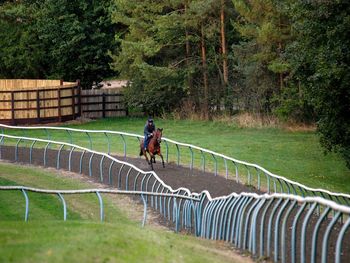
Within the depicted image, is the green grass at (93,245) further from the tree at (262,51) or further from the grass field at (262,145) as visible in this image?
the tree at (262,51)

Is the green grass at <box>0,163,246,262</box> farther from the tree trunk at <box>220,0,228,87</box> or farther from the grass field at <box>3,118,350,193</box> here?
the tree trunk at <box>220,0,228,87</box>

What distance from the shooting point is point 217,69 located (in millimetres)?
48594

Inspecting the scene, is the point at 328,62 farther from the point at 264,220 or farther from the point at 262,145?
the point at 264,220

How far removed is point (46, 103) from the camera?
44312mm

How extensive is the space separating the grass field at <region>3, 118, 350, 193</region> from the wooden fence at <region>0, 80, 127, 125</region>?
4.67 feet

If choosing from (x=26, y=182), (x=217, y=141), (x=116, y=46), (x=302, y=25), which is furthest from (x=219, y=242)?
(x=116, y=46)

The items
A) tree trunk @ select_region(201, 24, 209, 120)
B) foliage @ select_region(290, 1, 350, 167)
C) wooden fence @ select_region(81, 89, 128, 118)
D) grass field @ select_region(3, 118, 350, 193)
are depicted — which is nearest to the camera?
foliage @ select_region(290, 1, 350, 167)

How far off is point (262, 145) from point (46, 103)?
14.6m

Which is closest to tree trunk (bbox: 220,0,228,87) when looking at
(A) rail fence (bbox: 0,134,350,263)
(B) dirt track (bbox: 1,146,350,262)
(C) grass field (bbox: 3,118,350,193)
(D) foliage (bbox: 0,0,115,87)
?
(C) grass field (bbox: 3,118,350,193)

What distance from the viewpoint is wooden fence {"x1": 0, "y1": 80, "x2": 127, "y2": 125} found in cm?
4316

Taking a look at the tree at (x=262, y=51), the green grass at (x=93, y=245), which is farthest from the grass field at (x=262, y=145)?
the green grass at (x=93, y=245)

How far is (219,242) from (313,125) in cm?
2884

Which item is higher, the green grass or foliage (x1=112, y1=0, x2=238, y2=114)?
foliage (x1=112, y1=0, x2=238, y2=114)

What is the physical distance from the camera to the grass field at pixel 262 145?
2832 cm
